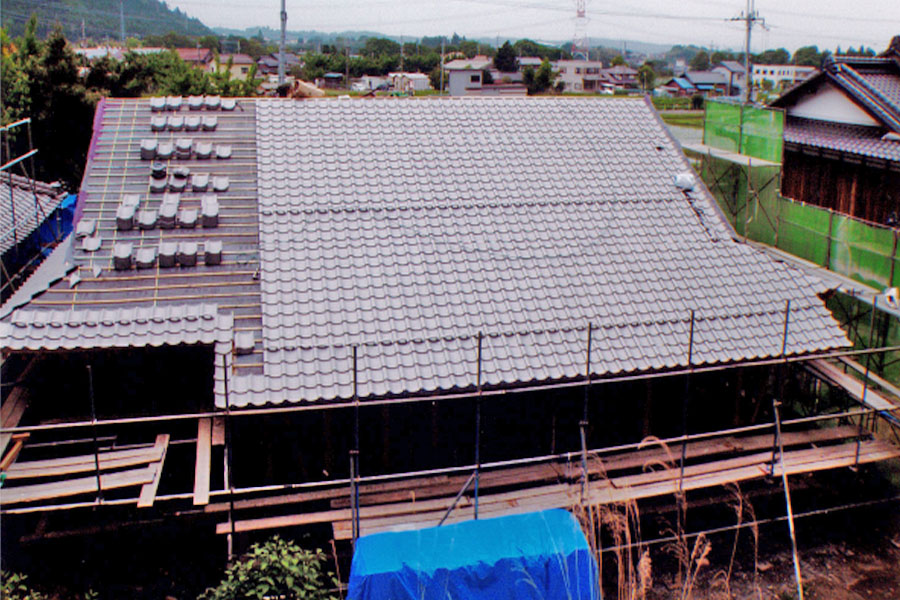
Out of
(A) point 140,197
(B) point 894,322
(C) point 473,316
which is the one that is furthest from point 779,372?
(A) point 140,197

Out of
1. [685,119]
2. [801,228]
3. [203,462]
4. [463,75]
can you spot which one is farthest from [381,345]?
[685,119]

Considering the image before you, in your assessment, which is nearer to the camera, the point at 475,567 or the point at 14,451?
the point at 475,567

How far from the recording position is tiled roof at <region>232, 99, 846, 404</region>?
1094 cm

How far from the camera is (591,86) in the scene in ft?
400

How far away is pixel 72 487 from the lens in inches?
387

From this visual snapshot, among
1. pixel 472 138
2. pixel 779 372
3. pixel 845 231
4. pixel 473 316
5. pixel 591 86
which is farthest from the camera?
pixel 591 86

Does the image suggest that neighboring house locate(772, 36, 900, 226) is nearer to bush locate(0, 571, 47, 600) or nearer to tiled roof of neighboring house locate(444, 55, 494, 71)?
bush locate(0, 571, 47, 600)

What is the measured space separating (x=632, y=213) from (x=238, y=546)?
8452 mm

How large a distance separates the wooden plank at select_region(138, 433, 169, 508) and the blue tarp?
8.80ft

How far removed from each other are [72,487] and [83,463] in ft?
1.50

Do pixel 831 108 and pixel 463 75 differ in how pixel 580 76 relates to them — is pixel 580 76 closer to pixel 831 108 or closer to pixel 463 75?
pixel 463 75

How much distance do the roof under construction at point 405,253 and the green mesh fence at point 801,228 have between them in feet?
16.6

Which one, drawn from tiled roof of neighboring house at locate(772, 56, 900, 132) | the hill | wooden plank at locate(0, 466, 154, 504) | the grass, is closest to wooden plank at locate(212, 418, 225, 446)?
wooden plank at locate(0, 466, 154, 504)

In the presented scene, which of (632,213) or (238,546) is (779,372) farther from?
(238,546)
